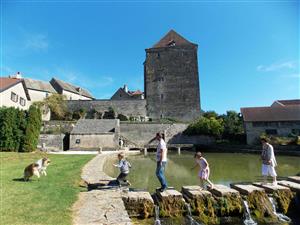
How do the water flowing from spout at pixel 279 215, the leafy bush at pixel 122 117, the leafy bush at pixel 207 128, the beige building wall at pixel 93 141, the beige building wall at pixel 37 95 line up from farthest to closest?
the beige building wall at pixel 37 95 < the leafy bush at pixel 122 117 < the leafy bush at pixel 207 128 < the beige building wall at pixel 93 141 < the water flowing from spout at pixel 279 215

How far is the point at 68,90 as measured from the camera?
5669 centimetres

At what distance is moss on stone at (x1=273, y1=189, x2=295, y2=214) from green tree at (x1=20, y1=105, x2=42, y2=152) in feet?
82.0

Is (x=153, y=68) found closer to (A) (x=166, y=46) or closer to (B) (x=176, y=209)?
(A) (x=166, y=46)

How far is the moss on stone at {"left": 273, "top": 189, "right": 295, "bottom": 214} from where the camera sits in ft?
25.6

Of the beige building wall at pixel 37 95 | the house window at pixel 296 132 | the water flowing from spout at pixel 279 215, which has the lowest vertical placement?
the water flowing from spout at pixel 279 215

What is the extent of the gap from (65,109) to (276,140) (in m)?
34.6

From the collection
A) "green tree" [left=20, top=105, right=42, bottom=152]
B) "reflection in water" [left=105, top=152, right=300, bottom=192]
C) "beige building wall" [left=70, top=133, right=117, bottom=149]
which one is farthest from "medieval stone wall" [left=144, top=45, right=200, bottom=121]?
"reflection in water" [left=105, top=152, right=300, bottom=192]

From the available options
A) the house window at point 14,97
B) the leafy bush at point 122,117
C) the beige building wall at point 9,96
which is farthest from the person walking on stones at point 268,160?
the leafy bush at point 122,117

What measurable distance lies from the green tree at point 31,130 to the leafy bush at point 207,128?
2400 cm

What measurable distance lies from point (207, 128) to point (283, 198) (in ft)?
112

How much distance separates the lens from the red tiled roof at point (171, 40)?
51237 millimetres

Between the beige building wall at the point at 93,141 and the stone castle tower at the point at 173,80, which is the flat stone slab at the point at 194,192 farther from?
the stone castle tower at the point at 173,80

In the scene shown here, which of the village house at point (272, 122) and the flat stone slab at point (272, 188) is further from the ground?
the village house at point (272, 122)

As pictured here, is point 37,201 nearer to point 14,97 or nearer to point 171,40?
point 14,97
